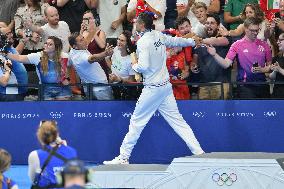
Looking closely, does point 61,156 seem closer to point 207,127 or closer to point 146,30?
point 146,30

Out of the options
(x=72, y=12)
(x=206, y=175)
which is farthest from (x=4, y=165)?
(x=72, y=12)

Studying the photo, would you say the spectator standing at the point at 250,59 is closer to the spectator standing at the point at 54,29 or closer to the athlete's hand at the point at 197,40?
the athlete's hand at the point at 197,40

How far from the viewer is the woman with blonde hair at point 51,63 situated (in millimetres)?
18219

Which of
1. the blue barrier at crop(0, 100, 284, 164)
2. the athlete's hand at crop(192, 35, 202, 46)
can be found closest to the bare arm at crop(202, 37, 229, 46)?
the athlete's hand at crop(192, 35, 202, 46)

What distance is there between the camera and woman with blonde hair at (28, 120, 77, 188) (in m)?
11.9

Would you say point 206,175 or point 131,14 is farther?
point 131,14

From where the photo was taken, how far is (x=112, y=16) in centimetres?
1964

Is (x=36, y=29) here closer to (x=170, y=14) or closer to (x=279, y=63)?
(x=170, y=14)

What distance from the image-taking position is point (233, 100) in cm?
1809

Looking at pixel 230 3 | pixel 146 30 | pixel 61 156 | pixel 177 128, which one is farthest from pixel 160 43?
pixel 61 156

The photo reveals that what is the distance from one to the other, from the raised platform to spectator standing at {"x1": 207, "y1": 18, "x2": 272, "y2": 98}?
2913 mm

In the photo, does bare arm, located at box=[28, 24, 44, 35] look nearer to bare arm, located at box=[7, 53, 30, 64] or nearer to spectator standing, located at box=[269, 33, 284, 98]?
bare arm, located at box=[7, 53, 30, 64]

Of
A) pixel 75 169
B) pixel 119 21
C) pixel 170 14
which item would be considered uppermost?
pixel 170 14

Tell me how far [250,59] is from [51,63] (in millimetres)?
3510
